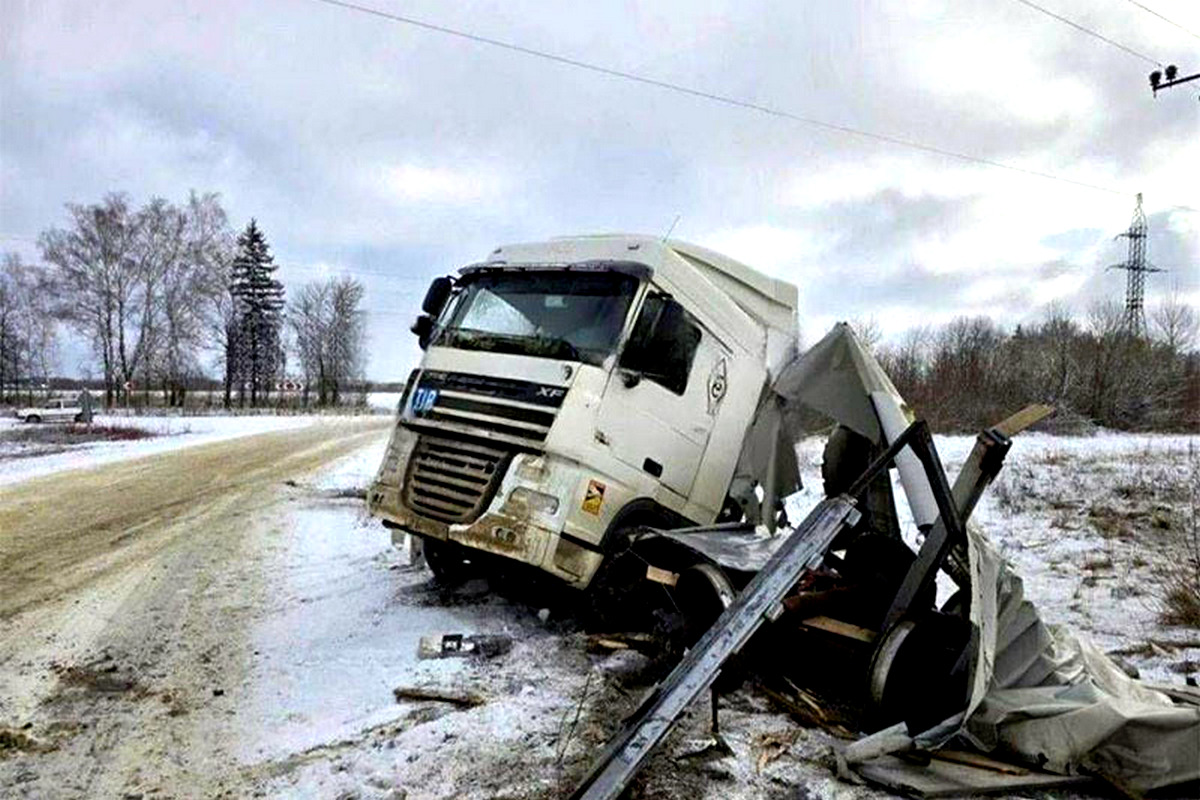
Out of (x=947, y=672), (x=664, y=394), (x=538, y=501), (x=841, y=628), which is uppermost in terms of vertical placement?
(x=664, y=394)

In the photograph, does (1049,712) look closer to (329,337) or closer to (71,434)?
(71,434)

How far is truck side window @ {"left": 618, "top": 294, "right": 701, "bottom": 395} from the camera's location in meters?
5.83

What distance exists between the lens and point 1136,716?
11.0 feet

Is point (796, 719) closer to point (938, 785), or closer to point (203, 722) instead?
point (938, 785)

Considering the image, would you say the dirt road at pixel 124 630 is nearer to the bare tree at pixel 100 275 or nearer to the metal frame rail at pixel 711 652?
the metal frame rail at pixel 711 652

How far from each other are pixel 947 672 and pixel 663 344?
10.0 ft

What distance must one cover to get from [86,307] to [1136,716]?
161 feet

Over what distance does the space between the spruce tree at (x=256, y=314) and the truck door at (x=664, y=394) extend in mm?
51375

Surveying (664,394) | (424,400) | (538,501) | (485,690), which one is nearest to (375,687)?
(485,690)

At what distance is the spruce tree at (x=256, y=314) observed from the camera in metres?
52.1

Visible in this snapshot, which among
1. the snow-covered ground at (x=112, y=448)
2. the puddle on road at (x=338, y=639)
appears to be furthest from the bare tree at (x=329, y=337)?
the puddle on road at (x=338, y=639)

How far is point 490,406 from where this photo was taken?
5.74m

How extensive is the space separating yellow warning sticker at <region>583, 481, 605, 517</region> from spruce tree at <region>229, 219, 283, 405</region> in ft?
170

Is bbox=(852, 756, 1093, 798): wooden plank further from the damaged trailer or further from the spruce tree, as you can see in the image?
the spruce tree
